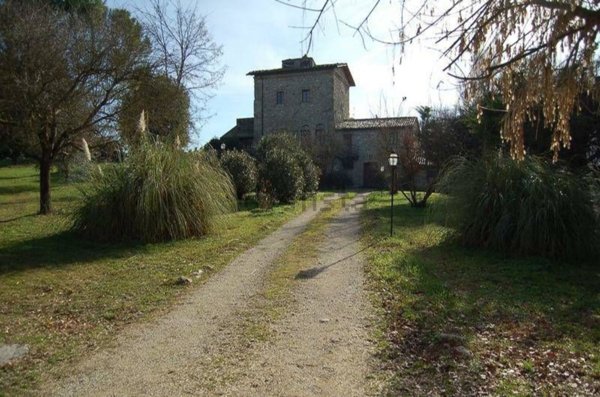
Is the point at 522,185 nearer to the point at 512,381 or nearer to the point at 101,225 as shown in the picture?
the point at 512,381

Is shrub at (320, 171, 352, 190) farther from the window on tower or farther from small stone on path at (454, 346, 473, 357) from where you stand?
small stone on path at (454, 346, 473, 357)

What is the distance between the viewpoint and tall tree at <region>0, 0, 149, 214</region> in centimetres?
1283

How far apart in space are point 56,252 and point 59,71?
6.08 meters

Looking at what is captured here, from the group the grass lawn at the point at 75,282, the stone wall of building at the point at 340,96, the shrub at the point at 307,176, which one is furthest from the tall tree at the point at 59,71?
the stone wall of building at the point at 340,96

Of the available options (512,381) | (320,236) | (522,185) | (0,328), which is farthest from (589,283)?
(0,328)

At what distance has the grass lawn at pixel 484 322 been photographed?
391cm

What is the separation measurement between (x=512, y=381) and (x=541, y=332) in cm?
164

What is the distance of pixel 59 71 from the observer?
13164mm

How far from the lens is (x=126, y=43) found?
14.4m

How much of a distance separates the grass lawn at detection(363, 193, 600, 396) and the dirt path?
14.1 inches

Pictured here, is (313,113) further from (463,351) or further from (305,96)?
(463,351)

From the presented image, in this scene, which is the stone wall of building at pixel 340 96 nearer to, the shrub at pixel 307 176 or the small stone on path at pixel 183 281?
the shrub at pixel 307 176

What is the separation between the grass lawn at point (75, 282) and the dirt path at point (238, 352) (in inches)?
15.1

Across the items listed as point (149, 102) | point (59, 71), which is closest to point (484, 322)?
point (59, 71)
